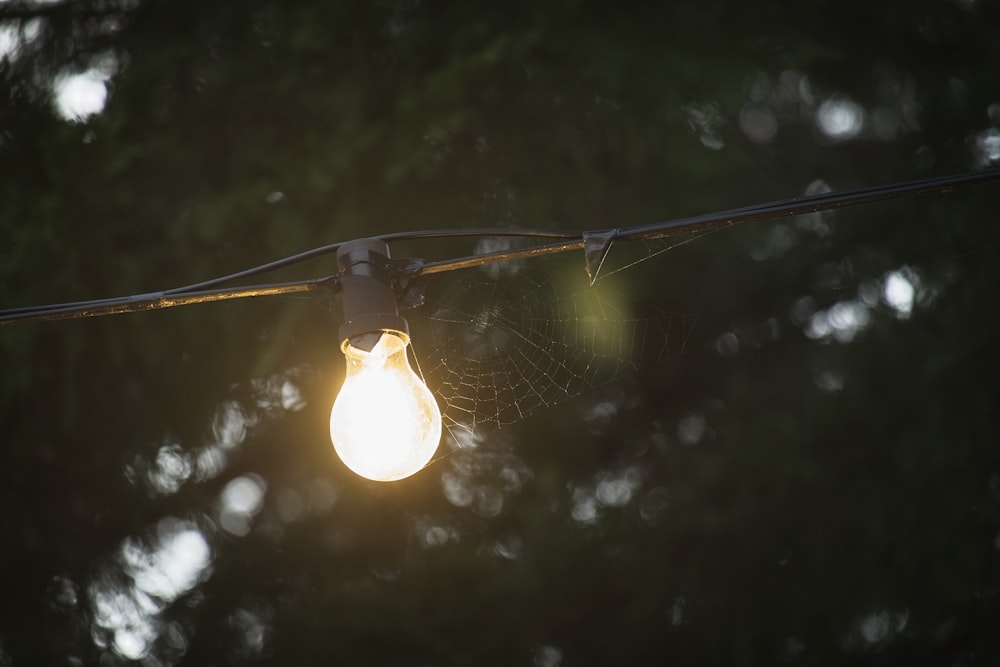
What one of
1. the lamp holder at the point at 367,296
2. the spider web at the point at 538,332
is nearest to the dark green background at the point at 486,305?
the spider web at the point at 538,332

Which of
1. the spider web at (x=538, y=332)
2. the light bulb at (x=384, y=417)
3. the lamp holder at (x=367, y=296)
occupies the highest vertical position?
the spider web at (x=538, y=332)

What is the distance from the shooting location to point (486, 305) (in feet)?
11.5

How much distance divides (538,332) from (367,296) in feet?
4.94

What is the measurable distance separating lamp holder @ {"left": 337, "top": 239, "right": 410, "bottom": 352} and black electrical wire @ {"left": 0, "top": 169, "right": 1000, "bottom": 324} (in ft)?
0.16

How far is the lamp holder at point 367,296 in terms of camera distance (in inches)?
78.3

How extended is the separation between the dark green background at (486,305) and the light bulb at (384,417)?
1295mm

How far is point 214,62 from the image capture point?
11.8 ft

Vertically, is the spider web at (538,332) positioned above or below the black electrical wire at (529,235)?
above

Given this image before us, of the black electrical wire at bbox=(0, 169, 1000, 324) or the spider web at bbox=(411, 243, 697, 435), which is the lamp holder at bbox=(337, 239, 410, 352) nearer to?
the black electrical wire at bbox=(0, 169, 1000, 324)

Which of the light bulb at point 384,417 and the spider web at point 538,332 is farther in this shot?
the spider web at point 538,332

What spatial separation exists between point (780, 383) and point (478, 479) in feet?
3.92

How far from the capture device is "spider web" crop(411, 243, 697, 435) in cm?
322

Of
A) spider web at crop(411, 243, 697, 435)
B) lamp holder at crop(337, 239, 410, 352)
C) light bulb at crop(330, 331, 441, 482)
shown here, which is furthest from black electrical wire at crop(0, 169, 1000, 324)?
spider web at crop(411, 243, 697, 435)

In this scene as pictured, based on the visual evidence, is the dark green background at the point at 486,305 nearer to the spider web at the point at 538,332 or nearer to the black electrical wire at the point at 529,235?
the spider web at the point at 538,332
